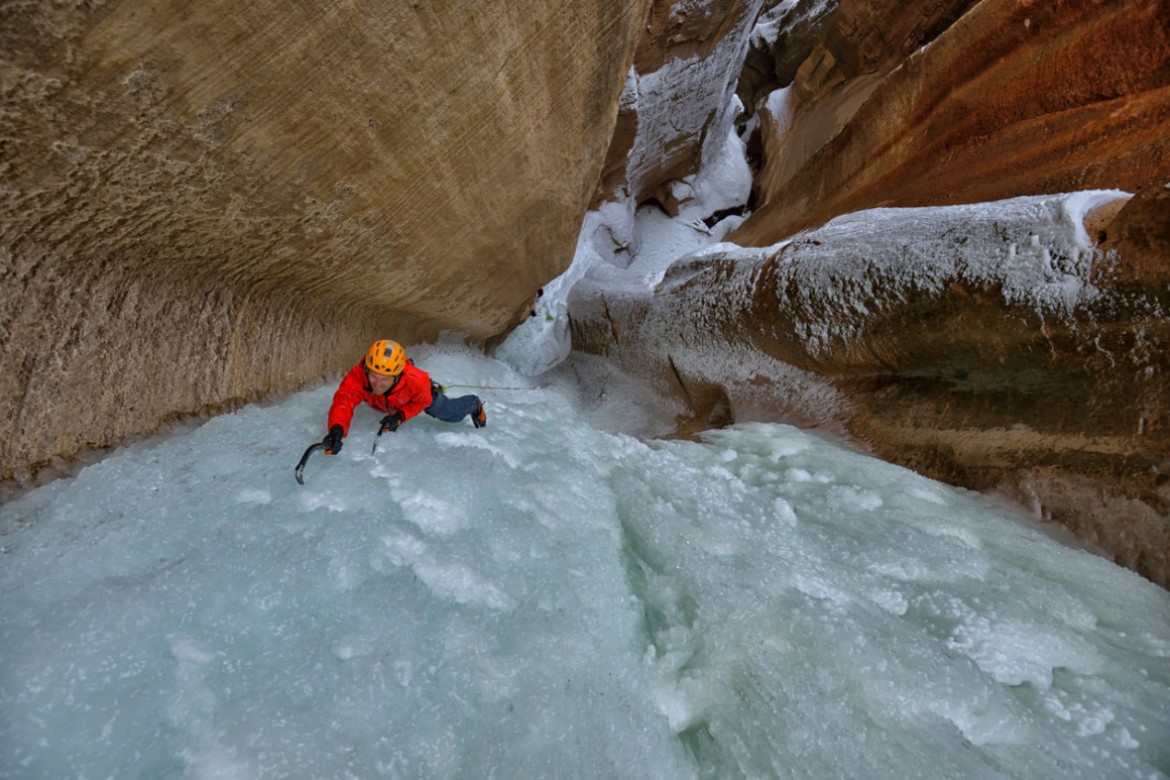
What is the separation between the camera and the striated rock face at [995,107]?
3.49m

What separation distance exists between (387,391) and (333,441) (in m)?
0.55

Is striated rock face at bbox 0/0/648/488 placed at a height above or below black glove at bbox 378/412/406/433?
above

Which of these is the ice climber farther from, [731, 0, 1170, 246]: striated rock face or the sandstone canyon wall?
[731, 0, 1170, 246]: striated rock face

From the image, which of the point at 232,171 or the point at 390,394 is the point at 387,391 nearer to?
the point at 390,394

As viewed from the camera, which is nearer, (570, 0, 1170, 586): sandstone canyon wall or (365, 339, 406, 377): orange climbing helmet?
(570, 0, 1170, 586): sandstone canyon wall

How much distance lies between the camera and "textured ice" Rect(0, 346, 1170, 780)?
1.27m

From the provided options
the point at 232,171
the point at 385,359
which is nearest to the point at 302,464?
the point at 385,359

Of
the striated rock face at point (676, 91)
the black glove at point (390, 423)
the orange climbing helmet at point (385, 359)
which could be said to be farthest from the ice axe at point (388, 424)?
the striated rock face at point (676, 91)

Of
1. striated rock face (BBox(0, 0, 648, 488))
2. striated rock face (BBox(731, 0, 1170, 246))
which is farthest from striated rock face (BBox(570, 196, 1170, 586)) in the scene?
striated rock face (BBox(0, 0, 648, 488))

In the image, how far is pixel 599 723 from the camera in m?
1.41

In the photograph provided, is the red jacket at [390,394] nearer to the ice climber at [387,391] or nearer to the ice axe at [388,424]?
the ice climber at [387,391]

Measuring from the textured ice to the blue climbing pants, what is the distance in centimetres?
72

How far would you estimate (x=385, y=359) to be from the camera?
285 centimetres

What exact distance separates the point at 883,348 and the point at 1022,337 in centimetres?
83
